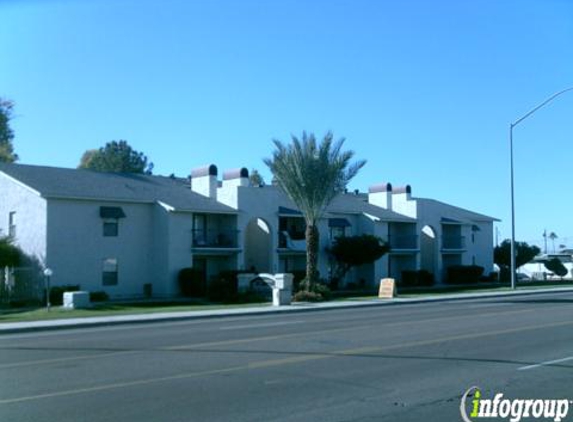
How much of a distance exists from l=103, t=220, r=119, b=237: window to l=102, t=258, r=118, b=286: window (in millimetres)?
1371

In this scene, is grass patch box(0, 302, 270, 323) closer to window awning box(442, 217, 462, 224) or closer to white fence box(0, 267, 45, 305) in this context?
white fence box(0, 267, 45, 305)

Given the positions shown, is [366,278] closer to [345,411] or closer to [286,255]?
[286,255]

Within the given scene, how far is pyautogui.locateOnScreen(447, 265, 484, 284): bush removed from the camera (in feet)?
201

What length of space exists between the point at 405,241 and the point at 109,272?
2579cm

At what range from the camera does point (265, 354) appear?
14.8m

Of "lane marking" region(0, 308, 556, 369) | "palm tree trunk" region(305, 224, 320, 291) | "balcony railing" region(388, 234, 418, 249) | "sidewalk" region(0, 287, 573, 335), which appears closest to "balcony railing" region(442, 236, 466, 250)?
"balcony railing" region(388, 234, 418, 249)

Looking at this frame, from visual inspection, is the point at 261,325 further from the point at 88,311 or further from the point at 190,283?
the point at 190,283

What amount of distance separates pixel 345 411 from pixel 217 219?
3831 centimetres

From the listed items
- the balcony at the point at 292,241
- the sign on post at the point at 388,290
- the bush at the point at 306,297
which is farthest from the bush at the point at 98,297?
the sign on post at the point at 388,290

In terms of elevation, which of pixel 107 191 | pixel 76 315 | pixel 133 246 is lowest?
pixel 76 315

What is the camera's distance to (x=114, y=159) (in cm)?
9350

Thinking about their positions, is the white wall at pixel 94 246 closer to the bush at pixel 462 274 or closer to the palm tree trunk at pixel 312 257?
the palm tree trunk at pixel 312 257

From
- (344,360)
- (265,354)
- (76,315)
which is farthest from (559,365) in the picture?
(76,315)

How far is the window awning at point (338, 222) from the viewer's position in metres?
52.4
